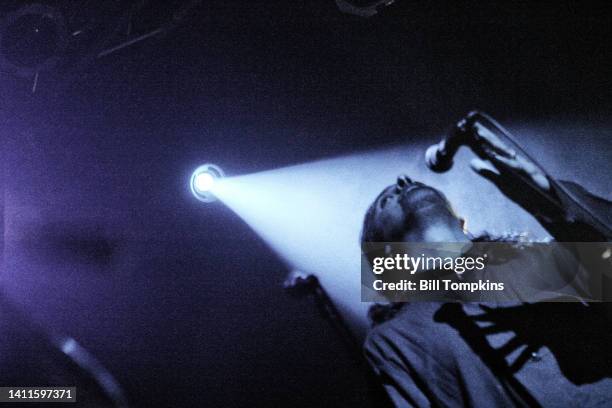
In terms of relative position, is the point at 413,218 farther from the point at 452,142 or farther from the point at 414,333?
the point at 414,333

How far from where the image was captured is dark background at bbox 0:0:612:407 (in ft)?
6.70

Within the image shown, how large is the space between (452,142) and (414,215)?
1.32ft

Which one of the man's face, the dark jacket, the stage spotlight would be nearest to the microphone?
the man's face

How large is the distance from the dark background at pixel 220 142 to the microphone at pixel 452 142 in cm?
32

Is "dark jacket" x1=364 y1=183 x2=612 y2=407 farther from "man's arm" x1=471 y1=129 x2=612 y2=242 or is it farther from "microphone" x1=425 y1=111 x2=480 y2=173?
"microphone" x1=425 y1=111 x2=480 y2=173

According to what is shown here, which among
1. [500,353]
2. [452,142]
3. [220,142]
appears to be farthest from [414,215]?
[220,142]

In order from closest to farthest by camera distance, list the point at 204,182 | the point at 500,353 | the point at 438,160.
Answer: the point at 500,353, the point at 438,160, the point at 204,182

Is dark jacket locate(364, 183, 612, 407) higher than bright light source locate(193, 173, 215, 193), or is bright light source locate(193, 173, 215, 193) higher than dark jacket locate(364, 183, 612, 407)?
bright light source locate(193, 173, 215, 193)

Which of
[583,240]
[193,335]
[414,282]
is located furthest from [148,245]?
[583,240]

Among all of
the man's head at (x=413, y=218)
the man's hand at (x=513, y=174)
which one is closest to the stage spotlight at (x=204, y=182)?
the man's head at (x=413, y=218)

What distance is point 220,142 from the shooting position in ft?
7.38

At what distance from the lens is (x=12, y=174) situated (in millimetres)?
2043

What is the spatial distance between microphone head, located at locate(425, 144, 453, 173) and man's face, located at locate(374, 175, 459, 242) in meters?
0.13

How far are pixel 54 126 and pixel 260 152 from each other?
97 centimetres
